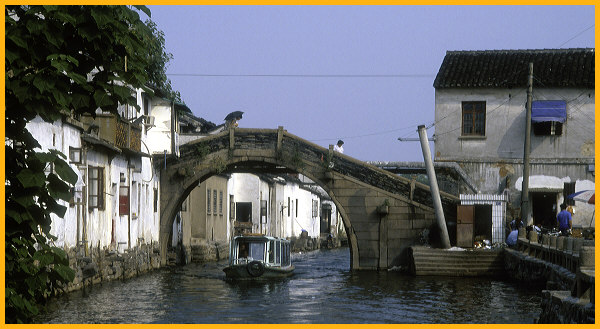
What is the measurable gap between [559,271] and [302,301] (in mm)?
6385

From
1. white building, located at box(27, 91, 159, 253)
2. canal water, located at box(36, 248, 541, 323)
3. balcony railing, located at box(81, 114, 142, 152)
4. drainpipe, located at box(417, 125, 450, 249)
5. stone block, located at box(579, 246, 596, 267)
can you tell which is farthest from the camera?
drainpipe, located at box(417, 125, 450, 249)

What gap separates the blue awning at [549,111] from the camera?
35812mm

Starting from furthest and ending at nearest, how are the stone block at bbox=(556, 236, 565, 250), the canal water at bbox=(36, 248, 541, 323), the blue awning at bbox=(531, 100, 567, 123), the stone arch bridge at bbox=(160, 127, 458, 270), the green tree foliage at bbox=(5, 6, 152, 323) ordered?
the blue awning at bbox=(531, 100, 567, 123) → the stone arch bridge at bbox=(160, 127, 458, 270) → the stone block at bbox=(556, 236, 565, 250) → the canal water at bbox=(36, 248, 541, 323) → the green tree foliage at bbox=(5, 6, 152, 323)

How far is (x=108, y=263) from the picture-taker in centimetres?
2642

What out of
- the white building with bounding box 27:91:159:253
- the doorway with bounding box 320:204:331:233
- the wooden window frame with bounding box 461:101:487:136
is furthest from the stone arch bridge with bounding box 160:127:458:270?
the doorway with bounding box 320:204:331:233

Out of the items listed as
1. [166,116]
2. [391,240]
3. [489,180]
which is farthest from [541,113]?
[166,116]

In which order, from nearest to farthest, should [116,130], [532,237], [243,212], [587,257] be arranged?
1. [587,257]
2. [532,237]
3. [116,130]
4. [243,212]

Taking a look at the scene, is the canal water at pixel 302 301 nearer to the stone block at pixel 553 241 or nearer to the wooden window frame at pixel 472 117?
the stone block at pixel 553 241

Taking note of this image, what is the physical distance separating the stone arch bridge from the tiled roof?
541 cm

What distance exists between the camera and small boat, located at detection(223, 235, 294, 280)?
1147 inches

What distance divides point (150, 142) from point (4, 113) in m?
23.5

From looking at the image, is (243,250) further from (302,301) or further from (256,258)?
(302,301)

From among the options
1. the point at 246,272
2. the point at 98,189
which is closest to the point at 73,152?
the point at 98,189

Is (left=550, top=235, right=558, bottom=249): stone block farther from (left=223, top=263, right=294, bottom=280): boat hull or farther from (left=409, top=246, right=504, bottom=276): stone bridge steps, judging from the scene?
(left=223, top=263, right=294, bottom=280): boat hull
